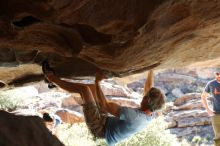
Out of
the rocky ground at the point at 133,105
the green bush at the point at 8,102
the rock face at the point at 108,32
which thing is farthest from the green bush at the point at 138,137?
the rock face at the point at 108,32

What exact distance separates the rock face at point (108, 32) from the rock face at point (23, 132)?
3.93ft

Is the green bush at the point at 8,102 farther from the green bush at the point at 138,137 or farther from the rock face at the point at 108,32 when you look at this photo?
the rock face at the point at 108,32

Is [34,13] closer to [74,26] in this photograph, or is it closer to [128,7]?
[74,26]

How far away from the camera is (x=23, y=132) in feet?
15.3

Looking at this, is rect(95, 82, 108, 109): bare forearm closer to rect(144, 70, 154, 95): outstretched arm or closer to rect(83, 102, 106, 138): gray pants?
rect(83, 102, 106, 138): gray pants

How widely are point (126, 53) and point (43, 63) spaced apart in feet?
5.70

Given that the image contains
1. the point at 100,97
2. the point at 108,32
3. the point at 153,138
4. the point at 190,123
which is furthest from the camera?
the point at 190,123

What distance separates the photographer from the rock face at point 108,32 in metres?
4.81

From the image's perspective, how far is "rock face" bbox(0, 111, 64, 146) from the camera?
4.32m

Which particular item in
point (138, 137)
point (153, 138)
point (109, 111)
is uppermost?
point (109, 111)

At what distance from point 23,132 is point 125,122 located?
245 centimetres

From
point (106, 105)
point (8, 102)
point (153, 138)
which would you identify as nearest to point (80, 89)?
point (106, 105)

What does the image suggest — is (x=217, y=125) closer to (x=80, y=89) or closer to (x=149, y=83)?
(x=149, y=83)

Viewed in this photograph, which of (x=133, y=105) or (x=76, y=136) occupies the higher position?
(x=133, y=105)
